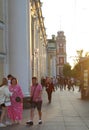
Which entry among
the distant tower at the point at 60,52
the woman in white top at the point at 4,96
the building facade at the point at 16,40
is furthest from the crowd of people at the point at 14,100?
the distant tower at the point at 60,52

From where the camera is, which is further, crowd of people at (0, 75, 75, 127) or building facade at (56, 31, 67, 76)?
building facade at (56, 31, 67, 76)

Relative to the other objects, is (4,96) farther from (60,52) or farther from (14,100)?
(60,52)

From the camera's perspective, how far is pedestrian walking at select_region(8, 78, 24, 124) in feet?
55.4

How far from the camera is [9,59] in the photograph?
24594 mm

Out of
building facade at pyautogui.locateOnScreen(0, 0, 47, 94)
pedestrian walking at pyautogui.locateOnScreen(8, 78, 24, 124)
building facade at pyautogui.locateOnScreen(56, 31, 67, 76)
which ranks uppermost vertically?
building facade at pyautogui.locateOnScreen(56, 31, 67, 76)

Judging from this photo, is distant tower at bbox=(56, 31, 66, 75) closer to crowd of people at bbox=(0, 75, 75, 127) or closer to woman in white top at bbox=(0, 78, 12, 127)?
crowd of people at bbox=(0, 75, 75, 127)

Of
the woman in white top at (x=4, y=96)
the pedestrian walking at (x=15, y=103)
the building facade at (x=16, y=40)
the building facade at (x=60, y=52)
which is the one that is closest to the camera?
the woman in white top at (x=4, y=96)

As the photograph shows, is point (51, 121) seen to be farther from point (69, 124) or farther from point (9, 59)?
point (9, 59)

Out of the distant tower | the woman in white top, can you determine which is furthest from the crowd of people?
the distant tower

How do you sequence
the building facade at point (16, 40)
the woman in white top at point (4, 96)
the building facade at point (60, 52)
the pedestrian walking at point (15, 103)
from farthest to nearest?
the building facade at point (60, 52), the building facade at point (16, 40), the pedestrian walking at point (15, 103), the woman in white top at point (4, 96)

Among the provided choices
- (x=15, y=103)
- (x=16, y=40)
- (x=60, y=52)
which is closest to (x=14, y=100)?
(x=15, y=103)

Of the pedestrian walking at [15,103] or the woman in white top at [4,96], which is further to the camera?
the pedestrian walking at [15,103]

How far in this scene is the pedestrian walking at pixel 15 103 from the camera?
16.9m

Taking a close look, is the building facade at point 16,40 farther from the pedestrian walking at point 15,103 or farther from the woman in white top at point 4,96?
the woman in white top at point 4,96
